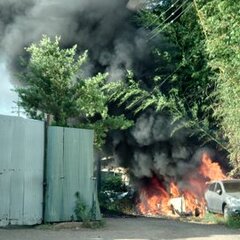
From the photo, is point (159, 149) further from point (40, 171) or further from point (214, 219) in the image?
point (40, 171)

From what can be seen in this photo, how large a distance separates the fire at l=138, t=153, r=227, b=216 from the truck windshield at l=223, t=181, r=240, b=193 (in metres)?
6.37

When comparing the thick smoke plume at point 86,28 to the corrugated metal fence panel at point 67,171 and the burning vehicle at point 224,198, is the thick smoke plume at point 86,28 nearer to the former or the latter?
the burning vehicle at point 224,198

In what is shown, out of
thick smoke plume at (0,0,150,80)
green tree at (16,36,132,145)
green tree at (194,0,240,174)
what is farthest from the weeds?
thick smoke plume at (0,0,150,80)

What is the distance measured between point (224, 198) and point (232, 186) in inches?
34.1

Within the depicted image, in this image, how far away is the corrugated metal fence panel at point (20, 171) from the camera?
10.9 meters

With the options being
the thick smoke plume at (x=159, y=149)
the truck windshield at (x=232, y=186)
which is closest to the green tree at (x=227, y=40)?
the truck windshield at (x=232, y=186)

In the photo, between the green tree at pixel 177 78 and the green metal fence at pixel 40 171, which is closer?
the green metal fence at pixel 40 171

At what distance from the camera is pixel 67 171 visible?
40.4 ft

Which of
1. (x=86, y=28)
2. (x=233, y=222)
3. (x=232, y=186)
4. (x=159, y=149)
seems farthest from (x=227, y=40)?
(x=86, y=28)

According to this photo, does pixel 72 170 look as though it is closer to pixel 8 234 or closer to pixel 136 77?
pixel 8 234

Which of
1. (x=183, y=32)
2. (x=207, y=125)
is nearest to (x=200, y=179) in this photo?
(x=207, y=125)

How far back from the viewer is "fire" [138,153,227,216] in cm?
2527

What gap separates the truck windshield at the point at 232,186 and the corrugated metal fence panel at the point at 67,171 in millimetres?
6528

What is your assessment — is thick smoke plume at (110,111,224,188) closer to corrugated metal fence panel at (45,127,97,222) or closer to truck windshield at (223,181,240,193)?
truck windshield at (223,181,240,193)
